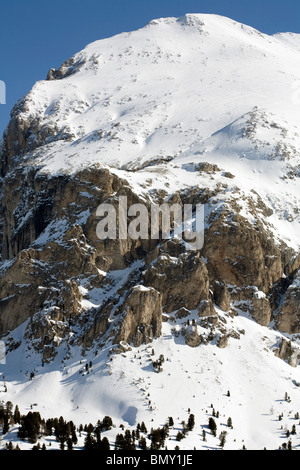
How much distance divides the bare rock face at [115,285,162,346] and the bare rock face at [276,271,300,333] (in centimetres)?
3505

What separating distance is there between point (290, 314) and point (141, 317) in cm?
4245

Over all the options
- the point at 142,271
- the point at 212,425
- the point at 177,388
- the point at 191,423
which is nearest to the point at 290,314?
the point at 142,271

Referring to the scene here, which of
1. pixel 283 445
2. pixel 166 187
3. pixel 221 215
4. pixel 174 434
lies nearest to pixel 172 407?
pixel 174 434

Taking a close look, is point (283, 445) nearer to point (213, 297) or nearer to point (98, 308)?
point (213, 297)

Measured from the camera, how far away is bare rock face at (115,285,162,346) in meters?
141

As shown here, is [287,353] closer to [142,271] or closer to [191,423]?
[191,423]

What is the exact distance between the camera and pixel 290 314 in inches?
6156

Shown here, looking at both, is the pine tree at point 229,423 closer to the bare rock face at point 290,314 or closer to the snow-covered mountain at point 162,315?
the snow-covered mountain at point 162,315

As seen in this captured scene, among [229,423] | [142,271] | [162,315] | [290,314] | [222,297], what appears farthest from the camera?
[142,271]

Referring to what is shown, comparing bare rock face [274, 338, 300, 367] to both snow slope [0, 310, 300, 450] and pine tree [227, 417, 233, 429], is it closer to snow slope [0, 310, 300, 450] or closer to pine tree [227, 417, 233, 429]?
snow slope [0, 310, 300, 450]

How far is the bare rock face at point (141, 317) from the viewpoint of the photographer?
462 feet

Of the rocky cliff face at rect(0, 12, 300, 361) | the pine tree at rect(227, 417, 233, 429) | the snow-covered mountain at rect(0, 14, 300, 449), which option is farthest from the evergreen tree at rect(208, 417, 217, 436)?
the rocky cliff face at rect(0, 12, 300, 361)


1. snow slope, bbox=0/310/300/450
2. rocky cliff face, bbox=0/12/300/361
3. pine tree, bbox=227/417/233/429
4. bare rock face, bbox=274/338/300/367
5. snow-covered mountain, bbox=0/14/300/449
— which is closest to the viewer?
pine tree, bbox=227/417/233/429
